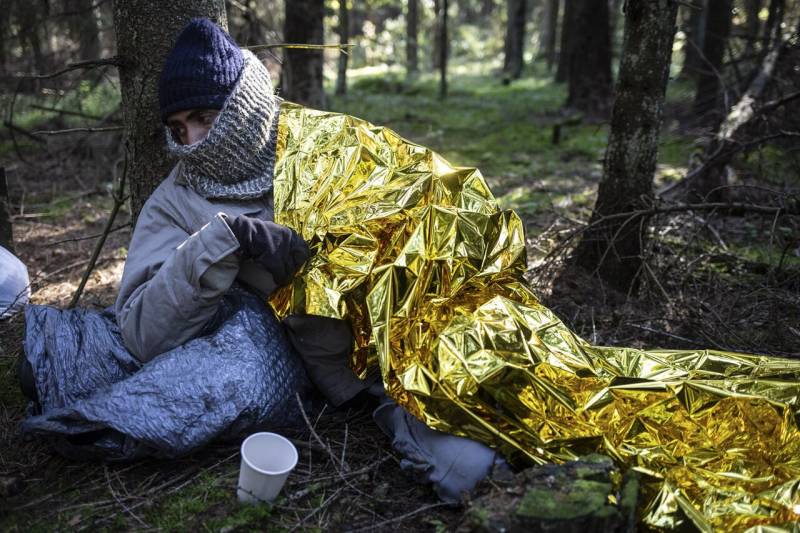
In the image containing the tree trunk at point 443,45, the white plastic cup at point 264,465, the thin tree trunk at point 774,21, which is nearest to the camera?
the white plastic cup at point 264,465

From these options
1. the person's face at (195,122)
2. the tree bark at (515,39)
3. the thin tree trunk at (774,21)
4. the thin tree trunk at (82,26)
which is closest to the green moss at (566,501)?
the person's face at (195,122)

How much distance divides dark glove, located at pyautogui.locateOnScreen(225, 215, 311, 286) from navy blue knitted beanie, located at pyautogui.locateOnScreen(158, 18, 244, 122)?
0.52 metres

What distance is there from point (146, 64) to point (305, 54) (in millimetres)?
4788

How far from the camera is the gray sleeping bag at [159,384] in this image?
210 centimetres

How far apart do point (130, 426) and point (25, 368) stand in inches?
23.6

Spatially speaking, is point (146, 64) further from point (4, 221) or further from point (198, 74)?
point (4, 221)

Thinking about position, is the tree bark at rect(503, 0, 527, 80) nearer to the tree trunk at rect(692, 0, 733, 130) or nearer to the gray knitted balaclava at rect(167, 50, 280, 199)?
the tree trunk at rect(692, 0, 733, 130)

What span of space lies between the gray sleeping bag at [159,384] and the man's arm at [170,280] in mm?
84

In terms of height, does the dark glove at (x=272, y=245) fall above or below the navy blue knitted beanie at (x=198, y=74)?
below

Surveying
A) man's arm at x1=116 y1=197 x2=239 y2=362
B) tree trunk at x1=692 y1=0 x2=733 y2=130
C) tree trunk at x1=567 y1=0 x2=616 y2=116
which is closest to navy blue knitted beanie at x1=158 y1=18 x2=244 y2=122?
man's arm at x1=116 y1=197 x2=239 y2=362

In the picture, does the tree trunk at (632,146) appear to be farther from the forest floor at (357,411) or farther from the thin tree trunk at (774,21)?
the thin tree trunk at (774,21)

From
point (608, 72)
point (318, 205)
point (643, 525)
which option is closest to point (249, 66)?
point (318, 205)

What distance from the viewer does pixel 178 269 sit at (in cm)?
211

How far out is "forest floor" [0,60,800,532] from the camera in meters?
2.04
